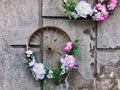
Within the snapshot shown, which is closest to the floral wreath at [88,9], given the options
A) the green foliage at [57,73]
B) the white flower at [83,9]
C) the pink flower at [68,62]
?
the white flower at [83,9]

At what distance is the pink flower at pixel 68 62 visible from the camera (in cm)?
305

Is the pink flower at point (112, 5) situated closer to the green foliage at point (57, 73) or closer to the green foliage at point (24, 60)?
the green foliage at point (57, 73)

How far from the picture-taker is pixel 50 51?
3121mm

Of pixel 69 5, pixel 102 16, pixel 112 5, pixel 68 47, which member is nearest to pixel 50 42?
pixel 68 47

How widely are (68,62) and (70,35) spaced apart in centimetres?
25

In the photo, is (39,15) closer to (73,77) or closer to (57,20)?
(57,20)

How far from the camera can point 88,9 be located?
307 cm

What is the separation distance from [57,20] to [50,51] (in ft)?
0.90

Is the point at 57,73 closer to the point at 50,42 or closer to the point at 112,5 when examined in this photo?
the point at 50,42

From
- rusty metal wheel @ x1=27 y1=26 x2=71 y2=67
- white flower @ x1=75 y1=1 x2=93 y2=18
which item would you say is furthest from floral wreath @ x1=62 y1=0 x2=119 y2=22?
rusty metal wheel @ x1=27 y1=26 x2=71 y2=67

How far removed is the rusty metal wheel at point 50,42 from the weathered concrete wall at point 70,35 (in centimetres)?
5

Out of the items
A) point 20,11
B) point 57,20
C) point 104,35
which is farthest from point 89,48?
point 20,11

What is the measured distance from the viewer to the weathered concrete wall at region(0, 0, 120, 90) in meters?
3.12

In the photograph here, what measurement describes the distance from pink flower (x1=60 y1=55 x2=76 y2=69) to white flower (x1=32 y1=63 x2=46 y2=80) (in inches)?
6.6
